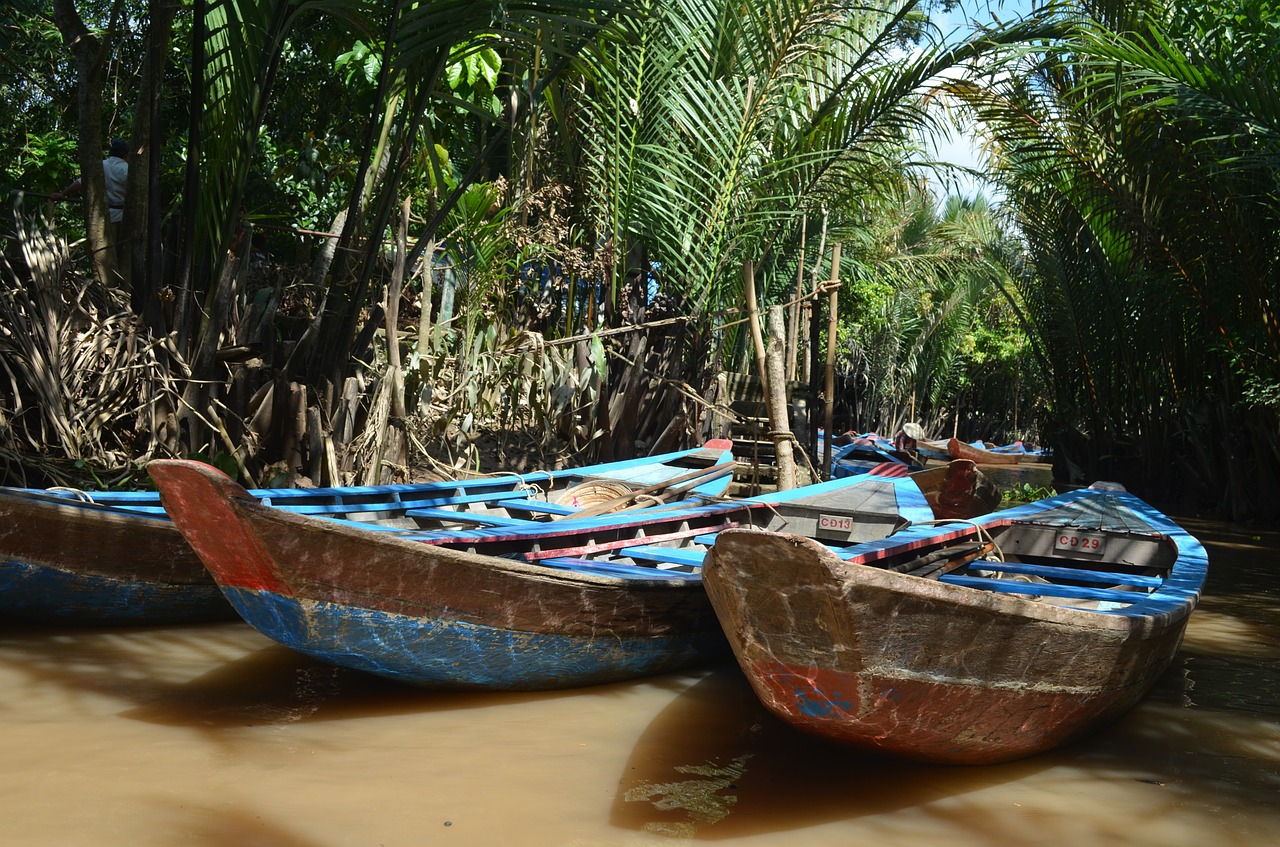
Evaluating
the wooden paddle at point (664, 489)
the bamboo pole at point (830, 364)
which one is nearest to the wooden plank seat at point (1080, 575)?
the wooden paddle at point (664, 489)

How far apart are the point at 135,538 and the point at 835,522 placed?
354 cm

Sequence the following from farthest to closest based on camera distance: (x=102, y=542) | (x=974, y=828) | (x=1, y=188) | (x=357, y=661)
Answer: (x=1, y=188) → (x=102, y=542) → (x=357, y=661) → (x=974, y=828)

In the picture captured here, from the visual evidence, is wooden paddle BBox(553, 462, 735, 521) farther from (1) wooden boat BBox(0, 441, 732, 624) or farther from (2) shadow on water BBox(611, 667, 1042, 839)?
(2) shadow on water BBox(611, 667, 1042, 839)

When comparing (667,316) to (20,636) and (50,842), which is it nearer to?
(20,636)

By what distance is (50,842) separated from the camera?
111 inches

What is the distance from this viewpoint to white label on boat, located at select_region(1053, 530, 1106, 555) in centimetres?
554

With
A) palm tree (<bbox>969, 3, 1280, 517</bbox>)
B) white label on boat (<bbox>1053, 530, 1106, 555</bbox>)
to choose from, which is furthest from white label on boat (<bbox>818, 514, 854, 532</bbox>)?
palm tree (<bbox>969, 3, 1280, 517</bbox>)

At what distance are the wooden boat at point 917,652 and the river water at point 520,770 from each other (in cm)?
15

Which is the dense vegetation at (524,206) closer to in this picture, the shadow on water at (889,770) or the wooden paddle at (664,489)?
the wooden paddle at (664,489)

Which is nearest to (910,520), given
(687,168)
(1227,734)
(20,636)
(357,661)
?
(1227,734)

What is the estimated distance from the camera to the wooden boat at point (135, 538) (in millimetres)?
4555

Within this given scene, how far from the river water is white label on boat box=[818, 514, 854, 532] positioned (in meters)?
1.24

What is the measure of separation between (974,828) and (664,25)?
21.4 ft

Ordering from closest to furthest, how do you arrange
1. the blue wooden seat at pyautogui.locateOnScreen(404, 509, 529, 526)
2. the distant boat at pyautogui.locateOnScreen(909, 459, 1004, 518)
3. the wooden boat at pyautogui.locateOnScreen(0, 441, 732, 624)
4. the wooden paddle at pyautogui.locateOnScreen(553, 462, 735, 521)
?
1. the wooden boat at pyautogui.locateOnScreen(0, 441, 732, 624)
2. the blue wooden seat at pyautogui.locateOnScreen(404, 509, 529, 526)
3. the wooden paddle at pyautogui.locateOnScreen(553, 462, 735, 521)
4. the distant boat at pyautogui.locateOnScreen(909, 459, 1004, 518)
